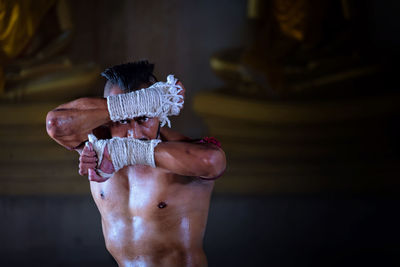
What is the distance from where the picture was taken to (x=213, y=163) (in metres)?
1.31

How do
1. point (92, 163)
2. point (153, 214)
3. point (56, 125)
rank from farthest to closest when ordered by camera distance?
point (153, 214) < point (56, 125) < point (92, 163)

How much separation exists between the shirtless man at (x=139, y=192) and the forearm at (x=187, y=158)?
1.2 inches

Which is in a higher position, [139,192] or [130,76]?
[130,76]

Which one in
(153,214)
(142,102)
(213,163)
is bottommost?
(153,214)

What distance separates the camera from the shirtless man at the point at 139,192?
1373 mm

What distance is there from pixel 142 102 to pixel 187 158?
20cm

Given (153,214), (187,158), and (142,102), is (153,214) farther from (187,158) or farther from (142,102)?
(142,102)

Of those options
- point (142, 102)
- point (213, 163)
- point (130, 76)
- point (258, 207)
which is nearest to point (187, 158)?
point (213, 163)

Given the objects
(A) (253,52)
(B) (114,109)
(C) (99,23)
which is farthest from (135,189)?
(C) (99,23)

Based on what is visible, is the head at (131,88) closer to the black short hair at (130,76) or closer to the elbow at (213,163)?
the black short hair at (130,76)

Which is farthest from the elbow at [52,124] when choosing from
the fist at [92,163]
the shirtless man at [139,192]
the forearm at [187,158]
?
the forearm at [187,158]

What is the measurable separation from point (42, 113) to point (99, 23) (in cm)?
82

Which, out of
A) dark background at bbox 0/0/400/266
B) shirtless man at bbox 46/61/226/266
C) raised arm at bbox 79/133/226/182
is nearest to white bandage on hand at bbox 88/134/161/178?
raised arm at bbox 79/133/226/182

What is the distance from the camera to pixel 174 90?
1.36 m
